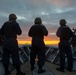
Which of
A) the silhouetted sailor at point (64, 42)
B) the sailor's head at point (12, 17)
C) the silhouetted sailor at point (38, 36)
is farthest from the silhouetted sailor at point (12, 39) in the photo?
the silhouetted sailor at point (64, 42)

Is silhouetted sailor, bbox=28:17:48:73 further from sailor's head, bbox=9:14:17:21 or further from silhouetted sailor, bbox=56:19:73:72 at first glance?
sailor's head, bbox=9:14:17:21

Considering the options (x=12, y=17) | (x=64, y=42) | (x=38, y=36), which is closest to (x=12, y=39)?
(x=12, y=17)

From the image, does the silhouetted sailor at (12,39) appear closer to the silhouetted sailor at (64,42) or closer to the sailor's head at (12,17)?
the sailor's head at (12,17)

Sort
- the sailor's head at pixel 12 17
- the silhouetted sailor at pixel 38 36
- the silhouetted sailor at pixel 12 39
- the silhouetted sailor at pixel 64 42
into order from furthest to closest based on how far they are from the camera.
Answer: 1. the silhouetted sailor at pixel 64 42
2. the silhouetted sailor at pixel 38 36
3. the sailor's head at pixel 12 17
4. the silhouetted sailor at pixel 12 39

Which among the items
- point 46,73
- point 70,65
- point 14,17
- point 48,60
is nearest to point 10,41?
point 14,17

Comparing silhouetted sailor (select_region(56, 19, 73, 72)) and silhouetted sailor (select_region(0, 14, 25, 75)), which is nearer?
silhouetted sailor (select_region(0, 14, 25, 75))

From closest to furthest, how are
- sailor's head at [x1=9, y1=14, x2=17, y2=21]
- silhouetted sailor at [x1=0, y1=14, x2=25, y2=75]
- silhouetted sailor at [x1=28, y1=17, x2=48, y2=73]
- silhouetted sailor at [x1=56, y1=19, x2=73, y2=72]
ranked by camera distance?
silhouetted sailor at [x1=0, y1=14, x2=25, y2=75], sailor's head at [x1=9, y1=14, x2=17, y2=21], silhouetted sailor at [x1=28, y1=17, x2=48, y2=73], silhouetted sailor at [x1=56, y1=19, x2=73, y2=72]

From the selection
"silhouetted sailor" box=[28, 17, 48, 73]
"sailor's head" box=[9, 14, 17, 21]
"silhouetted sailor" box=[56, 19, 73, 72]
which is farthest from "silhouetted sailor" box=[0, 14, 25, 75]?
"silhouetted sailor" box=[56, 19, 73, 72]

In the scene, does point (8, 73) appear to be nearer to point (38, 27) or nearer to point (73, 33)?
point (38, 27)

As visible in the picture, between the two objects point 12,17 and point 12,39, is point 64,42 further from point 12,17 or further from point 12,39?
point 12,17

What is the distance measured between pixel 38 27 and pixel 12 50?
1.41m

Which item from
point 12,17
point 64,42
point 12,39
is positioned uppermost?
point 12,17

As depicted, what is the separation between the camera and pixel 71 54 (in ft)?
36.1

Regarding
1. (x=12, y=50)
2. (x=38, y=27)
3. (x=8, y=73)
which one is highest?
(x=38, y=27)
